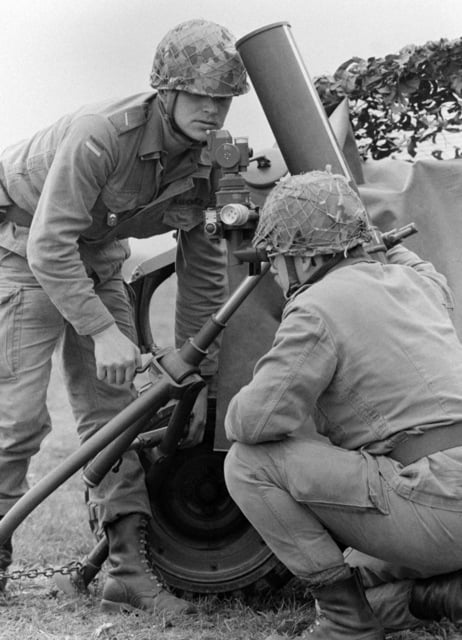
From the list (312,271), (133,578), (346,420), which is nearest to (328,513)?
(346,420)

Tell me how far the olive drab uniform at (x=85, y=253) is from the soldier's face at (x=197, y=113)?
8 cm

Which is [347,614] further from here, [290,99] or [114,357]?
[290,99]

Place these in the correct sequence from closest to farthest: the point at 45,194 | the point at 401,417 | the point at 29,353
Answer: the point at 401,417, the point at 45,194, the point at 29,353

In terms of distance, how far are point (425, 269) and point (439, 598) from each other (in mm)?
961

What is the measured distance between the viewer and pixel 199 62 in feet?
11.0

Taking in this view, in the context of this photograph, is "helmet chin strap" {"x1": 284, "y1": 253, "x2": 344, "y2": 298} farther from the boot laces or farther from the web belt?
the boot laces

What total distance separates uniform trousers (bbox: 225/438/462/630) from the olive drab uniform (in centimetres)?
80

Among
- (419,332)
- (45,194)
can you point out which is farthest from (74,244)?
(419,332)

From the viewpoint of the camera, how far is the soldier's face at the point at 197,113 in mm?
3424

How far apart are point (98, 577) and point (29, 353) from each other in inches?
38.7

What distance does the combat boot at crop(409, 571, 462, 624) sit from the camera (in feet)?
9.55

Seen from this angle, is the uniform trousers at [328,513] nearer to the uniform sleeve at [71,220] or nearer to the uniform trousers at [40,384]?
the uniform sleeve at [71,220]

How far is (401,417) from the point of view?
2.77 metres

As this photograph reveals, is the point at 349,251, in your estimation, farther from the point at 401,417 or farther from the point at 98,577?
the point at 98,577
